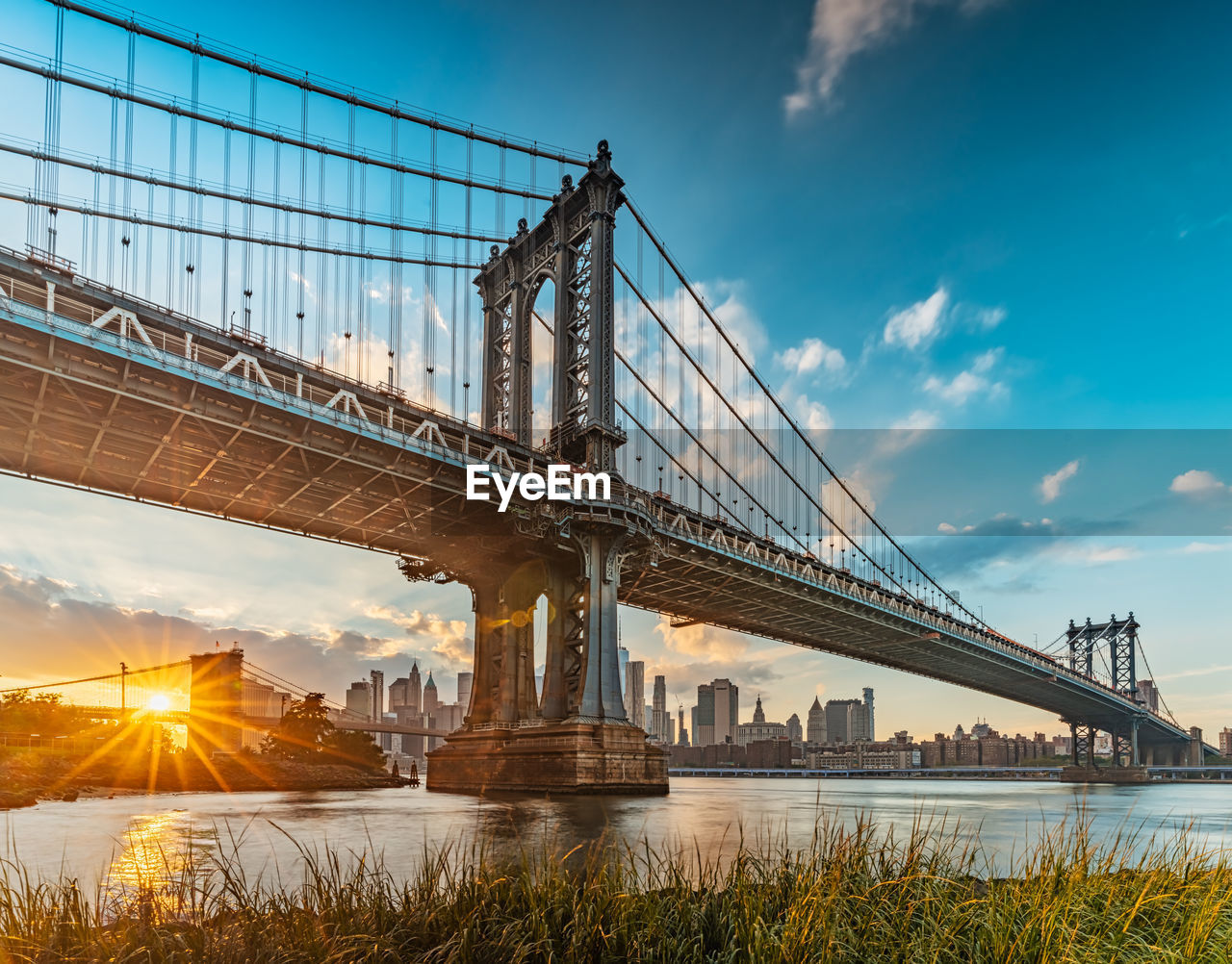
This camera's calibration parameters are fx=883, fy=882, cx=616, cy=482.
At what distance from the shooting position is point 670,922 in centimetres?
682

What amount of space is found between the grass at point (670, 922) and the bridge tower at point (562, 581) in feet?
115

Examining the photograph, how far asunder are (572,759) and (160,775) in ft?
96.3

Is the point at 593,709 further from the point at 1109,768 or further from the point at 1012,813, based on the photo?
the point at 1109,768

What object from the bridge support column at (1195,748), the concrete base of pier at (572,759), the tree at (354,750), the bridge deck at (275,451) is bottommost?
the bridge support column at (1195,748)

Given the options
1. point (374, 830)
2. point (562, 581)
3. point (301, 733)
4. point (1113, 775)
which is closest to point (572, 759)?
point (562, 581)

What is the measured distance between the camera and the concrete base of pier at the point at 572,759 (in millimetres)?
41281

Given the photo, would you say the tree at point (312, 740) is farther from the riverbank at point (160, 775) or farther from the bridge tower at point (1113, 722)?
the bridge tower at point (1113, 722)

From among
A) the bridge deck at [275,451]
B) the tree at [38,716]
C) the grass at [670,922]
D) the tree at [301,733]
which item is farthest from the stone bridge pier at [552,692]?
the grass at [670,922]

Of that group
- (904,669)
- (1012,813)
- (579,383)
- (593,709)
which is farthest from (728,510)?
(904,669)

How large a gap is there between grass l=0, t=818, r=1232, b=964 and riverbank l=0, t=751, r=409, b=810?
35264 millimetres

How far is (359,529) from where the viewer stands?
4941 centimetres

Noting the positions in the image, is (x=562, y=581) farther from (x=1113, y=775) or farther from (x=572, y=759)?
(x=1113, y=775)

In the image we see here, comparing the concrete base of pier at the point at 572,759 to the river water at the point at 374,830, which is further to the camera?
the concrete base of pier at the point at 572,759

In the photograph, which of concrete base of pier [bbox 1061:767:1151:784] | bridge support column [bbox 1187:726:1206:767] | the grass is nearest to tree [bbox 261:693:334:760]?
the grass
